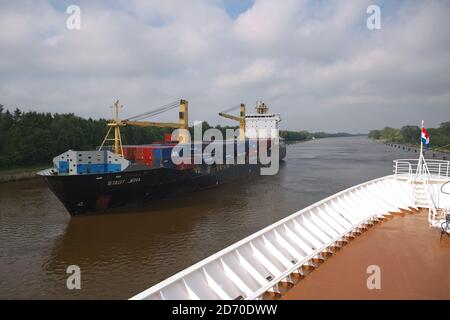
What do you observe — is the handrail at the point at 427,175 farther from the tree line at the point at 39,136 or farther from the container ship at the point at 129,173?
the tree line at the point at 39,136

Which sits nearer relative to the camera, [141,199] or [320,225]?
[320,225]

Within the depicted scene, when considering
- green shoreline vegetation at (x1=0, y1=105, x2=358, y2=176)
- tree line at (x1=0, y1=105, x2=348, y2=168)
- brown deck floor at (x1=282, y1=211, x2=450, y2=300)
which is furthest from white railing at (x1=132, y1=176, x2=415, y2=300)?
tree line at (x1=0, y1=105, x2=348, y2=168)

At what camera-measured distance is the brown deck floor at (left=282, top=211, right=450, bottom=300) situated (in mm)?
5762

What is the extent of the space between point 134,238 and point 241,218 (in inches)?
257

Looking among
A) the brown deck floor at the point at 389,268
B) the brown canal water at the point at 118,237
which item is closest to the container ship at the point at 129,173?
the brown canal water at the point at 118,237

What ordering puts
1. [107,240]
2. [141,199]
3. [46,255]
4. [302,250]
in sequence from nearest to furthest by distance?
[302,250] → [46,255] → [107,240] → [141,199]

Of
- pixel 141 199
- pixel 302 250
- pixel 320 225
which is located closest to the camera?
pixel 302 250

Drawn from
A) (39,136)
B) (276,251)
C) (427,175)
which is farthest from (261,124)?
(276,251)

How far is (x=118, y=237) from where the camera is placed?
1480 centimetres

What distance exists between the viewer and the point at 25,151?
41344 millimetres

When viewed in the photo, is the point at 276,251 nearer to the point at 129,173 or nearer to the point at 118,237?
the point at 118,237
